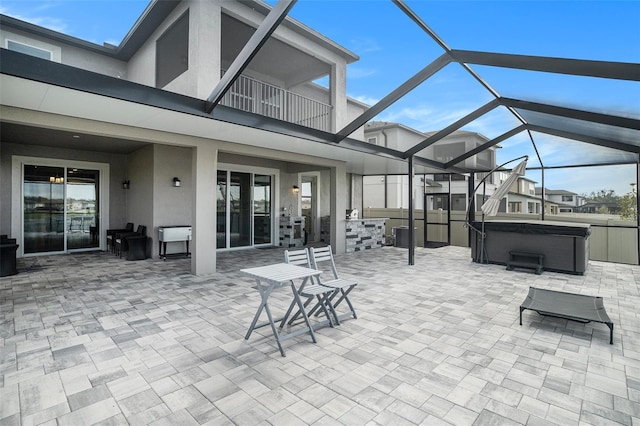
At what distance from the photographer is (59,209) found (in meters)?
8.89

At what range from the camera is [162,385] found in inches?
102

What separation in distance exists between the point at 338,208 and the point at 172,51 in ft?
19.6

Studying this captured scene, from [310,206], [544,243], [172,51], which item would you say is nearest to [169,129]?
[172,51]

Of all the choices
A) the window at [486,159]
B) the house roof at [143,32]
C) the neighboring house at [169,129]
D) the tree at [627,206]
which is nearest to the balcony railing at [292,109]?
the neighboring house at [169,129]

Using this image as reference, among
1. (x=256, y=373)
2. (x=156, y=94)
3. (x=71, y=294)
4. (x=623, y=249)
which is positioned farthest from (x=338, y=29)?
(x=623, y=249)

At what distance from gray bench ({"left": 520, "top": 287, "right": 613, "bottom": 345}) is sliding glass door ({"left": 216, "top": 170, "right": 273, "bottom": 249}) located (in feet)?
25.3

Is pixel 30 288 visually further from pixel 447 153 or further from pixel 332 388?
pixel 447 153

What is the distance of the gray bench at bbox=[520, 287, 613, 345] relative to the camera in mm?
3590

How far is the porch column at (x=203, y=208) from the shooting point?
6348mm

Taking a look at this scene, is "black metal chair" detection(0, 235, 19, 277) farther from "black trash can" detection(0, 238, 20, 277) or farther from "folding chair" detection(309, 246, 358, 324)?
"folding chair" detection(309, 246, 358, 324)

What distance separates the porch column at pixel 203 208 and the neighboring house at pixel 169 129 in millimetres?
22

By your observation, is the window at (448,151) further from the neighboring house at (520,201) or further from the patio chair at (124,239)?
the patio chair at (124,239)

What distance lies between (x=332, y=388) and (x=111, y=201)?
964 cm

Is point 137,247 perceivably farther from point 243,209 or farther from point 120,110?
point 120,110
